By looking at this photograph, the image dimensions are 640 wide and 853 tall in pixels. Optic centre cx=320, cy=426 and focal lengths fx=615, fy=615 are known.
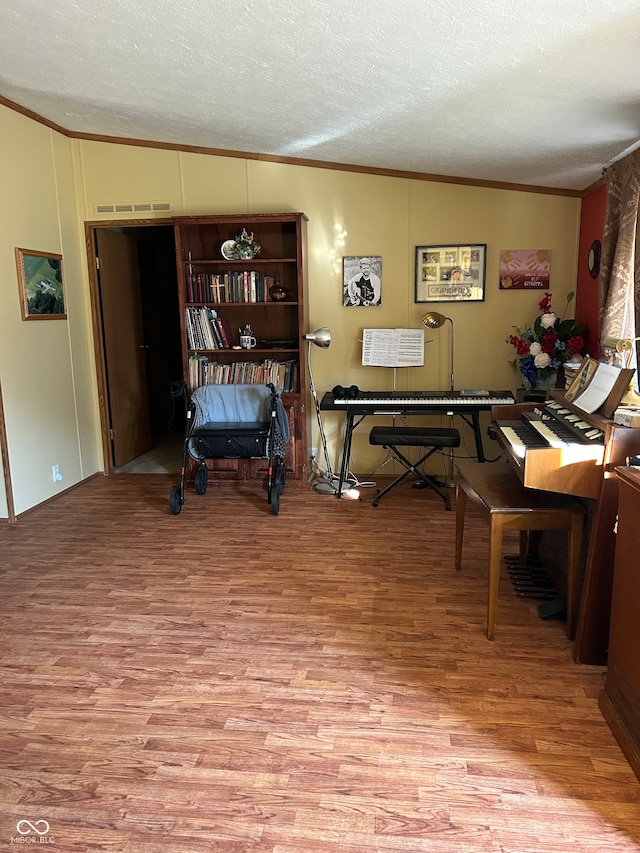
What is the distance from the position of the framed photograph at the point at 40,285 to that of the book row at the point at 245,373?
108 cm

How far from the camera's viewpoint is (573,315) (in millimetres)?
4676

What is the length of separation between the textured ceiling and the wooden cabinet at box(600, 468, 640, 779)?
1593mm

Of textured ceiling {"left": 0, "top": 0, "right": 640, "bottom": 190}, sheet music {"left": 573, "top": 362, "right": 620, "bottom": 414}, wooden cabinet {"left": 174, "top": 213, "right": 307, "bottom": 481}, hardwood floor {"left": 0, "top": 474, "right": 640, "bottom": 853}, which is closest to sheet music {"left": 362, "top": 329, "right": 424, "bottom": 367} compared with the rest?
wooden cabinet {"left": 174, "top": 213, "right": 307, "bottom": 481}

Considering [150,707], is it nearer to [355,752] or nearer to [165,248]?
[355,752]

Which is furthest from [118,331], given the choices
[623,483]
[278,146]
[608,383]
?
[623,483]

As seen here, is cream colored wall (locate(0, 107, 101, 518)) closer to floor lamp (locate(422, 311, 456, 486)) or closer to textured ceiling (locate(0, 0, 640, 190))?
textured ceiling (locate(0, 0, 640, 190))

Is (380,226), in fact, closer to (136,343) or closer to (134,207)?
(134,207)

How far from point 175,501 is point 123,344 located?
6.57 feet

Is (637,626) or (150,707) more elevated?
(637,626)

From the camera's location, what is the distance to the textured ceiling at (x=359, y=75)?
2.27 m

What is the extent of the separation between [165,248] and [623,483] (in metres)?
5.71

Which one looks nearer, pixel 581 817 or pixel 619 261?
pixel 581 817

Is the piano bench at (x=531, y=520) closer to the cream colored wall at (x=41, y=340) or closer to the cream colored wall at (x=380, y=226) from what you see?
the cream colored wall at (x=380, y=226)

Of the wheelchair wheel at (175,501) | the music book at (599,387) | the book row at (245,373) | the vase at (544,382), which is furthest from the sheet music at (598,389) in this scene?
the wheelchair wheel at (175,501)
